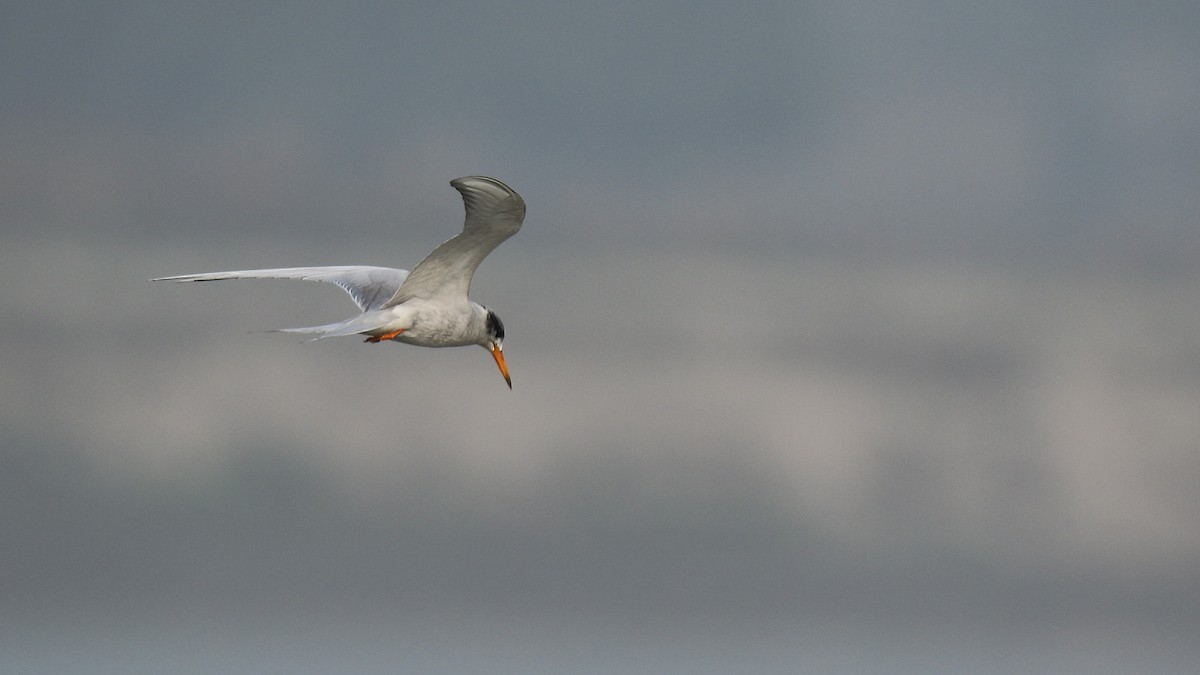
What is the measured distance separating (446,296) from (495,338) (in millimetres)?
1616

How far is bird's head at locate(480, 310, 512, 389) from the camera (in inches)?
1037

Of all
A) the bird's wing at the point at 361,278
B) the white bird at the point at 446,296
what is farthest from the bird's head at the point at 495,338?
the bird's wing at the point at 361,278

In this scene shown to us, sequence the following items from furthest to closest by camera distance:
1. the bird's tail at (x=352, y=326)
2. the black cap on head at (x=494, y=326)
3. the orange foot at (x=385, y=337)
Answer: the black cap on head at (x=494, y=326), the orange foot at (x=385, y=337), the bird's tail at (x=352, y=326)

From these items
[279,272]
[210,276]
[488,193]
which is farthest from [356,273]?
[488,193]

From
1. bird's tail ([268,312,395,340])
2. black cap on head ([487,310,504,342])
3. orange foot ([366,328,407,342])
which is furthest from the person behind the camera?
black cap on head ([487,310,504,342])

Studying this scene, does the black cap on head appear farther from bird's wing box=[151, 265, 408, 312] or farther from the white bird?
bird's wing box=[151, 265, 408, 312]

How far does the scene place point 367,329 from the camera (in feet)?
77.2

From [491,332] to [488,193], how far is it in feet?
14.6

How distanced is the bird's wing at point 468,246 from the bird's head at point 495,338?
95cm

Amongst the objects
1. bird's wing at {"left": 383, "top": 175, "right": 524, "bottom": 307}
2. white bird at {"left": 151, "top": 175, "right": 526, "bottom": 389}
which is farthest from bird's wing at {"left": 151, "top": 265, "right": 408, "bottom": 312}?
bird's wing at {"left": 383, "top": 175, "right": 524, "bottom": 307}

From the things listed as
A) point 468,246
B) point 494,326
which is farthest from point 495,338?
point 468,246

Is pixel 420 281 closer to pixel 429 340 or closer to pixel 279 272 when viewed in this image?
pixel 429 340

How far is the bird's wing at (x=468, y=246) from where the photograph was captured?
74.3 feet

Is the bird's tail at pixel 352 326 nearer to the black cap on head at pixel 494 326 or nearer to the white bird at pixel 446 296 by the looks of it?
the white bird at pixel 446 296
